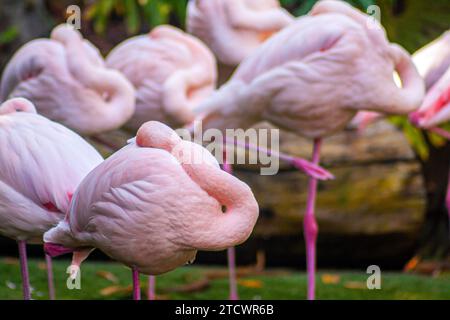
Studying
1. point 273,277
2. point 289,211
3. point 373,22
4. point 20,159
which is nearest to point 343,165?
point 289,211

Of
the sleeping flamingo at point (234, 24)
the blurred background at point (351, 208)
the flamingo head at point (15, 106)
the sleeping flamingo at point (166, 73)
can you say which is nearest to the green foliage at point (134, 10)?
the blurred background at point (351, 208)

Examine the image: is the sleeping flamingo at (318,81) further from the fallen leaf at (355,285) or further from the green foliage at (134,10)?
the green foliage at (134,10)

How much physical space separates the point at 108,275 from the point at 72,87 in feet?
3.52

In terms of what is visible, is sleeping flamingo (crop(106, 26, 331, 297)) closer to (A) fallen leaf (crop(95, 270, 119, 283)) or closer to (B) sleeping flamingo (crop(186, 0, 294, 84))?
(B) sleeping flamingo (crop(186, 0, 294, 84))

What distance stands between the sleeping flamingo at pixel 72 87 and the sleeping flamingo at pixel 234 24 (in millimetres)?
845

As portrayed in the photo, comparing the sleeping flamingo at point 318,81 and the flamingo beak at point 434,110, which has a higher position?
the sleeping flamingo at point 318,81

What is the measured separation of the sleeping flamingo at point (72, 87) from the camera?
3.89m

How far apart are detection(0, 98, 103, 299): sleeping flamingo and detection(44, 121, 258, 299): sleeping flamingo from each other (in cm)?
26

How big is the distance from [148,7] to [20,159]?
13.0 ft

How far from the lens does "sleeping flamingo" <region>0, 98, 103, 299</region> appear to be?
8.72 feet

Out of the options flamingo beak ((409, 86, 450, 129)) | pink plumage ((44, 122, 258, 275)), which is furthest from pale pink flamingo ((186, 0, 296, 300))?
pink plumage ((44, 122, 258, 275))

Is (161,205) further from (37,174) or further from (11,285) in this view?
(11,285)

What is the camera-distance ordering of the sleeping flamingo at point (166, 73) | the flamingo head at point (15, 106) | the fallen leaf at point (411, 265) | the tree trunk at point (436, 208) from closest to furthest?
the flamingo head at point (15, 106) → the sleeping flamingo at point (166, 73) → the fallen leaf at point (411, 265) → the tree trunk at point (436, 208)

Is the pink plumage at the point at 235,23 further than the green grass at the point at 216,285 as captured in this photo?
Yes
